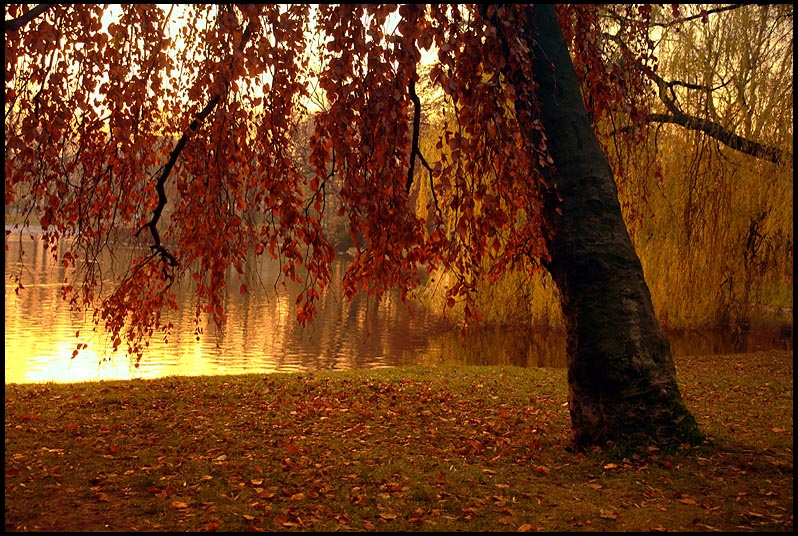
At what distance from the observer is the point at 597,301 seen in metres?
4.51

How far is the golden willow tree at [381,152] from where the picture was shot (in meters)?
3.65

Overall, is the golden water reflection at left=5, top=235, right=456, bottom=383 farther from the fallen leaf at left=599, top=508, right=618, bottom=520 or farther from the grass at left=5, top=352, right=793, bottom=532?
the fallen leaf at left=599, top=508, right=618, bottom=520

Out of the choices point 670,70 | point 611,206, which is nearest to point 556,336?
point 670,70

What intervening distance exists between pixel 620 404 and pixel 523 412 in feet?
5.56

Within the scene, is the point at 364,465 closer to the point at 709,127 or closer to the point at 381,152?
the point at 381,152

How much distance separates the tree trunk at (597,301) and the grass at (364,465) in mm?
211

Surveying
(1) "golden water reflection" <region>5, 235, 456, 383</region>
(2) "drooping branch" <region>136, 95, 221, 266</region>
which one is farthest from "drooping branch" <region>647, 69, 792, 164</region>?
(2) "drooping branch" <region>136, 95, 221, 266</region>

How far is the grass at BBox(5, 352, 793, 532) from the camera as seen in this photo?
3.48 metres

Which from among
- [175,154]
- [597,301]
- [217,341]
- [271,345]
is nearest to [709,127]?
[597,301]

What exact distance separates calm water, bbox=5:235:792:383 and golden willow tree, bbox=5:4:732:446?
4.63 m

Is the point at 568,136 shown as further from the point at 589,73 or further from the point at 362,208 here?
the point at 362,208

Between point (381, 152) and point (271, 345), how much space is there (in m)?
10.1

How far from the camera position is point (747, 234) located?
Answer: 1173cm

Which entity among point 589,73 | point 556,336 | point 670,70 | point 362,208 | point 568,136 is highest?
point 670,70
